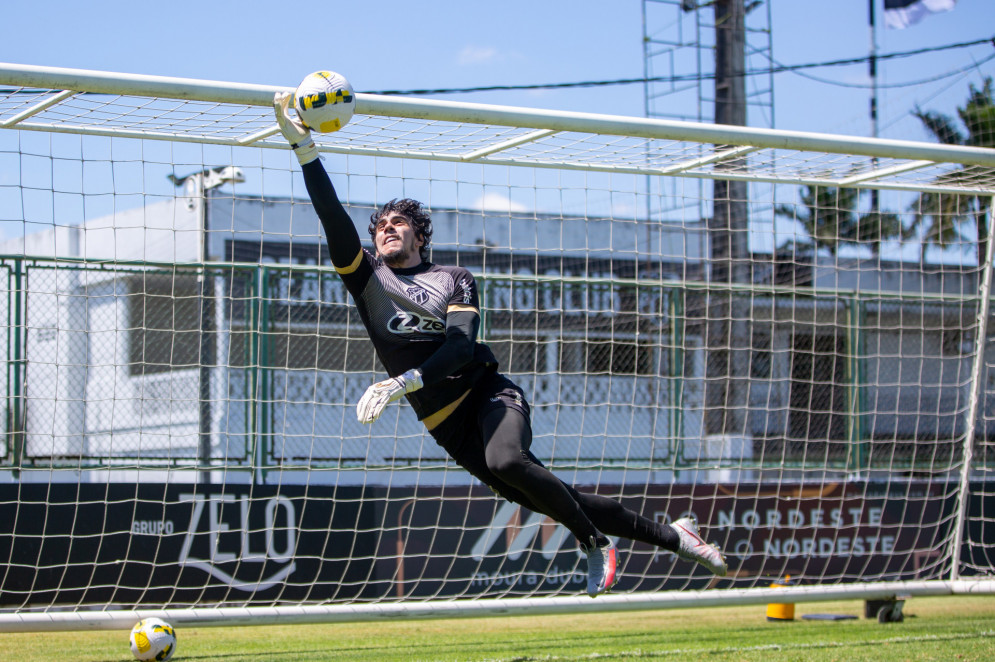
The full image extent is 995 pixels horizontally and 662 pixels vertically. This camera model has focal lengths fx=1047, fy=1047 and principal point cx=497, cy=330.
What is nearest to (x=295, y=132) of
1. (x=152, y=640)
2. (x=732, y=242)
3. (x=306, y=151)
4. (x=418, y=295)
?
(x=306, y=151)

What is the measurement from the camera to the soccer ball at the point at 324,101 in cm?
422

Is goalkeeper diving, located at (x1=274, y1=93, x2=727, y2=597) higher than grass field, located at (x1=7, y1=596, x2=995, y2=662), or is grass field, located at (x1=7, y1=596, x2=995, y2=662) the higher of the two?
goalkeeper diving, located at (x1=274, y1=93, x2=727, y2=597)

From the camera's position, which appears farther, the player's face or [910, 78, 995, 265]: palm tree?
[910, 78, 995, 265]: palm tree

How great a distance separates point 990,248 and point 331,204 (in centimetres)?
564

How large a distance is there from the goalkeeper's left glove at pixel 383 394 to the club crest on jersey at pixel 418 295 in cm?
46

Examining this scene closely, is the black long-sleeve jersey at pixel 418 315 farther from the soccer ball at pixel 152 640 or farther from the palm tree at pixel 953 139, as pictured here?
the palm tree at pixel 953 139

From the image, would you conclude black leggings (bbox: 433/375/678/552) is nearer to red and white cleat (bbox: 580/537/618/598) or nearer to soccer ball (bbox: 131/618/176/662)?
red and white cleat (bbox: 580/537/618/598)

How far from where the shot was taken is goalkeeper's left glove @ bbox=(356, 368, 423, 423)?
403 centimetres

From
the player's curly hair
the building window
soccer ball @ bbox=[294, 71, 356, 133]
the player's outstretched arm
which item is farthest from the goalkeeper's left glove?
the building window

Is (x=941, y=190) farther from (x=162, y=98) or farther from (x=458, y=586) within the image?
(x=162, y=98)

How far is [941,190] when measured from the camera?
784 cm

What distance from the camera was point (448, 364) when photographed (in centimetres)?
440

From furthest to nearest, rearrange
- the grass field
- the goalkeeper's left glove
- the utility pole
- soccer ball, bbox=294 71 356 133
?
the utility pole, the grass field, soccer ball, bbox=294 71 356 133, the goalkeeper's left glove

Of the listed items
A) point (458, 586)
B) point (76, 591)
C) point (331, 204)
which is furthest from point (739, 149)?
point (76, 591)
